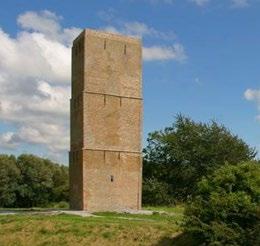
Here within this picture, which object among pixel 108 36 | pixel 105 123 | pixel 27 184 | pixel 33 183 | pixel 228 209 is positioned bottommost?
pixel 27 184

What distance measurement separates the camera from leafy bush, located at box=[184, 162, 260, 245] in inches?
715

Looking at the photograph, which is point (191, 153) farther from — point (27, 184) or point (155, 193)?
point (27, 184)

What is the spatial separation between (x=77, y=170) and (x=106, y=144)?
2.36 meters

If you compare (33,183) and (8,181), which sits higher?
(8,181)

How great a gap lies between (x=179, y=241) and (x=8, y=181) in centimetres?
4038

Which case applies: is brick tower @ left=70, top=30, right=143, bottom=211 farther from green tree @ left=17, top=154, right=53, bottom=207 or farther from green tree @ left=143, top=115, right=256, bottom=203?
green tree @ left=17, top=154, right=53, bottom=207

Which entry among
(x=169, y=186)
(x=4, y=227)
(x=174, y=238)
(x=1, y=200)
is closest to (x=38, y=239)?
(x=4, y=227)

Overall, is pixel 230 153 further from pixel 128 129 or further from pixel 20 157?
pixel 20 157

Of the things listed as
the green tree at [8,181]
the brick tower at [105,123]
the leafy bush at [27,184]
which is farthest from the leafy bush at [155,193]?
the green tree at [8,181]

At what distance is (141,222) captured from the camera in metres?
23.3

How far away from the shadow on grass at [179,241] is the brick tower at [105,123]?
1130 centimetres

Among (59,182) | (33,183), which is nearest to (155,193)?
(33,183)

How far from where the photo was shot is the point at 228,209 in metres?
18.9

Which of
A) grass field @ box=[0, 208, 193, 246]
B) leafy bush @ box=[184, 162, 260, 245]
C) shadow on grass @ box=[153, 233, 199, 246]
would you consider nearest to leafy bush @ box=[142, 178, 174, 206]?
grass field @ box=[0, 208, 193, 246]
